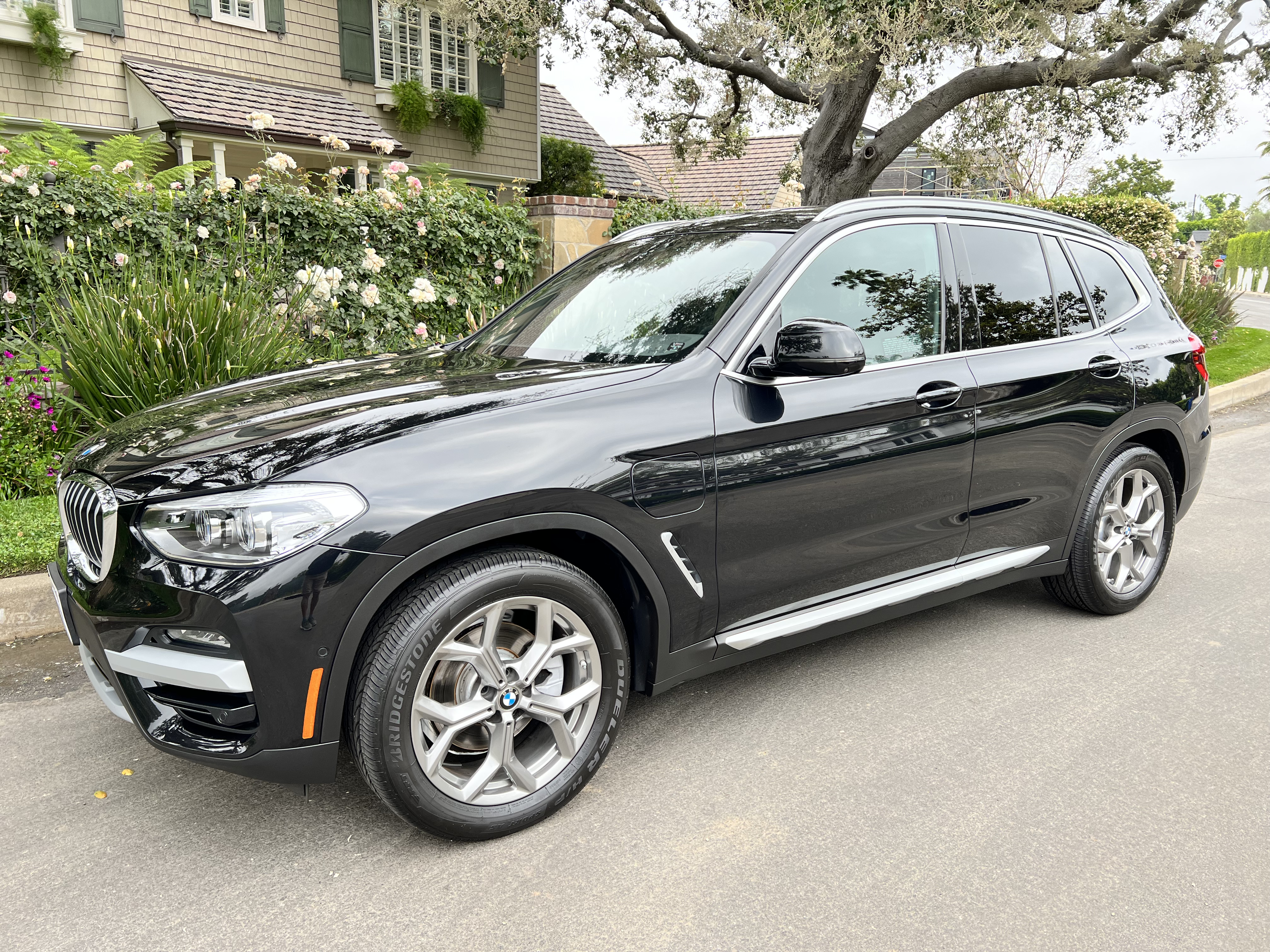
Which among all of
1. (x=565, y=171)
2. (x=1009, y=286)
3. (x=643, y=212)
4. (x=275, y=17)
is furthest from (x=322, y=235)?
(x=565, y=171)

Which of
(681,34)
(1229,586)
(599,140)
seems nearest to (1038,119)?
(681,34)

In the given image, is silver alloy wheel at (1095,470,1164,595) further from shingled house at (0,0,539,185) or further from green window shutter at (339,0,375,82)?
green window shutter at (339,0,375,82)

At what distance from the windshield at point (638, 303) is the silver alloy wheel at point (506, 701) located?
39.1 inches

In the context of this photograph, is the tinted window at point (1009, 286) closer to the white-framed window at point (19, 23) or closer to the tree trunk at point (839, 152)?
the tree trunk at point (839, 152)

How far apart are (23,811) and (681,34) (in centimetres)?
1471

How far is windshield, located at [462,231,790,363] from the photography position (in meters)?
3.38

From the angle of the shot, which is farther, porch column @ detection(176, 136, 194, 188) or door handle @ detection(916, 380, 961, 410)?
porch column @ detection(176, 136, 194, 188)

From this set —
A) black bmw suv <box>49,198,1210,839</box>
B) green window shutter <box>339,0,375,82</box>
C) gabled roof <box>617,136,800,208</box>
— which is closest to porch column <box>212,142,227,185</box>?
green window shutter <box>339,0,375,82</box>

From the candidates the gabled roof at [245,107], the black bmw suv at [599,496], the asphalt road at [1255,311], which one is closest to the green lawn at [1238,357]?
the asphalt road at [1255,311]

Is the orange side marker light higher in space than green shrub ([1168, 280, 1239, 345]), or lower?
lower

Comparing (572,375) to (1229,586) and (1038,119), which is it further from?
(1038,119)

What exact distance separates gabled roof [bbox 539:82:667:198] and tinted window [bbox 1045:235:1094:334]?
1847 centimetres

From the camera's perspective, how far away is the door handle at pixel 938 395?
3572 millimetres

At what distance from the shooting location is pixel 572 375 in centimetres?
312
